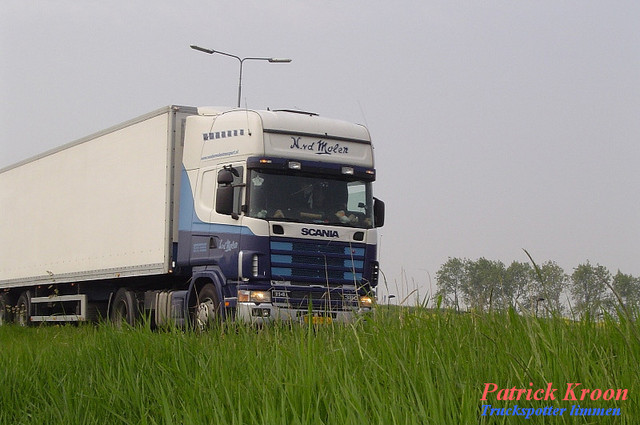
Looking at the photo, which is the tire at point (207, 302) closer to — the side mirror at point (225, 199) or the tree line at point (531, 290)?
the side mirror at point (225, 199)

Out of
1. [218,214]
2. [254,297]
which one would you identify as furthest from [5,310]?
[254,297]

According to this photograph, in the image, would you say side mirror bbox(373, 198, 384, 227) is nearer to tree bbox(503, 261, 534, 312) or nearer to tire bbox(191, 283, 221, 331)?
tire bbox(191, 283, 221, 331)

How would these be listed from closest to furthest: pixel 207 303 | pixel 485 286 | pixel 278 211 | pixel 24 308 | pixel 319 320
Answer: pixel 485 286, pixel 319 320, pixel 278 211, pixel 207 303, pixel 24 308

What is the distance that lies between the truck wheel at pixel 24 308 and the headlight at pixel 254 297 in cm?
1100

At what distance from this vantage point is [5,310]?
25172 millimetres

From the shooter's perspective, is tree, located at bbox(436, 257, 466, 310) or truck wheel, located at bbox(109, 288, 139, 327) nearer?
tree, located at bbox(436, 257, 466, 310)

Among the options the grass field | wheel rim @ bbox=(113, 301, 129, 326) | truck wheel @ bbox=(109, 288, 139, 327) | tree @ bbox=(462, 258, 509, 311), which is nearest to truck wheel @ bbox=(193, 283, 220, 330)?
truck wheel @ bbox=(109, 288, 139, 327)

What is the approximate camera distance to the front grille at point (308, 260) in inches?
548

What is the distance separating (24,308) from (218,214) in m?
11.0

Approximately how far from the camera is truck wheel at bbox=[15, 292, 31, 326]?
2302 centimetres

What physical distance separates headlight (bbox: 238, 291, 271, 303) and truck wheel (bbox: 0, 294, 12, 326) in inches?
517

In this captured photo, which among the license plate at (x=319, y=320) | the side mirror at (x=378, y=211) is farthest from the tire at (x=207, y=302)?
the license plate at (x=319, y=320)

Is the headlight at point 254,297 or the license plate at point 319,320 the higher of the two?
the headlight at point 254,297

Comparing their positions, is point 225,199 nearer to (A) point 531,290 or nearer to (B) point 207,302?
(B) point 207,302
